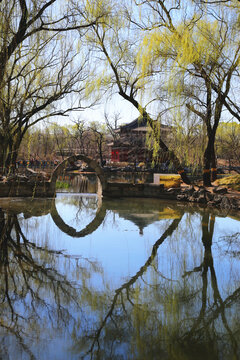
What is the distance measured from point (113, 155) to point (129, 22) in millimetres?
23456

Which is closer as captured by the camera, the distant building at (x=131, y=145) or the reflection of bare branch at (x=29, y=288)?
the reflection of bare branch at (x=29, y=288)

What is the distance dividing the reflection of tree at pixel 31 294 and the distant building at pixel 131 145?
19.6 metres

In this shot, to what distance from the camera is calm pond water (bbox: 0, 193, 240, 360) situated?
2.96 m

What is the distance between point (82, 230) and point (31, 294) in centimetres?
→ 374

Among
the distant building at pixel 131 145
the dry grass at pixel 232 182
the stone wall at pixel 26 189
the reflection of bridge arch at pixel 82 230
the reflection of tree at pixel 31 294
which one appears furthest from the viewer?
the distant building at pixel 131 145

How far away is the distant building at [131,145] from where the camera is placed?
27.0 m

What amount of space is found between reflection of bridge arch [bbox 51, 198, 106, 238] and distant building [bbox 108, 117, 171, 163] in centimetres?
1527

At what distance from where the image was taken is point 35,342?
9.62 feet

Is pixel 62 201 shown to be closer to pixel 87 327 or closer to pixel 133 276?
pixel 133 276

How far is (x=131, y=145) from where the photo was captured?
2817 cm

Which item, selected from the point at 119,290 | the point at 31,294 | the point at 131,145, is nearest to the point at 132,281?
the point at 119,290

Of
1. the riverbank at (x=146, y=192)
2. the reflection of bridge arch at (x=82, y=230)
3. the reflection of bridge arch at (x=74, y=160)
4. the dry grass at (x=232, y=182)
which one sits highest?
the reflection of bridge arch at (x=74, y=160)

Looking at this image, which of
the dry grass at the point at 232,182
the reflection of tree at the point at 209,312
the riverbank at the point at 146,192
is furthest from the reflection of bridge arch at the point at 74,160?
the reflection of tree at the point at 209,312

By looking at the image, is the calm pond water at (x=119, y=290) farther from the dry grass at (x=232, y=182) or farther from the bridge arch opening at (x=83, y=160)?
the dry grass at (x=232, y=182)
